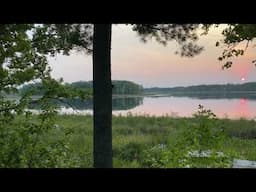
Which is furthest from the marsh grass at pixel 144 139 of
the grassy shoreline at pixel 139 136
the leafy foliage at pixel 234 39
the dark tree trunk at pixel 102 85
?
the leafy foliage at pixel 234 39

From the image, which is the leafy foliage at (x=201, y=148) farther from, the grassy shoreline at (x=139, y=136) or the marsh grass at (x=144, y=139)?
the grassy shoreline at (x=139, y=136)

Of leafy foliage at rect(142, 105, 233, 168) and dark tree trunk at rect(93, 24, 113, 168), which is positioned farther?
leafy foliage at rect(142, 105, 233, 168)

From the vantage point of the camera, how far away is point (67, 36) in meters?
5.88

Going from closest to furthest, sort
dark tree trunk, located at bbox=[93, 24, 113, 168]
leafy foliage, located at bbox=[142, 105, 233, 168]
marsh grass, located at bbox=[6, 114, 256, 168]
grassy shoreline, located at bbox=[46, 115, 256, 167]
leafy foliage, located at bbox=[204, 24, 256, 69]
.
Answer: dark tree trunk, located at bbox=[93, 24, 113, 168] < leafy foliage, located at bbox=[142, 105, 233, 168] < leafy foliage, located at bbox=[204, 24, 256, 69] < marsh grass, located at bbox=[6, 114, 256, 168] < grassy shoreline, located at bbox=[46, 115, 256, 167]

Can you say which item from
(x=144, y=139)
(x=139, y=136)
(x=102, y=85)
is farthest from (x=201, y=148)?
(x=139, y=136)

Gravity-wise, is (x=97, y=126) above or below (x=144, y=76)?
below

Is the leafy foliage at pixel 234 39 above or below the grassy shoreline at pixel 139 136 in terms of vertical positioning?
above

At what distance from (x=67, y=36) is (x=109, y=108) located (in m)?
1.39

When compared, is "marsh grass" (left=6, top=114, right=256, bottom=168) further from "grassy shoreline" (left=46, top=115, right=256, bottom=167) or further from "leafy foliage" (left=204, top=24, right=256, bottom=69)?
"leafy foliage" (left=204, top=24, right=256, bottom=69)

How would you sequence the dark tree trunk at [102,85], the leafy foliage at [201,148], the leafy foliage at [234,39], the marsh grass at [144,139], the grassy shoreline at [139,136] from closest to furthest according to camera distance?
the dark tree trunk at [102,85]
the leafy foliage at [201,148]
the leafy foliage at [234,39]
the marsh grass at [144,139]
the grassy shoreline at [139,136]

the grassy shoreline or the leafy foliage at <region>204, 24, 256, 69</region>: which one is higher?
the leafy foliage at <region>204, 24, 256, 69</region>

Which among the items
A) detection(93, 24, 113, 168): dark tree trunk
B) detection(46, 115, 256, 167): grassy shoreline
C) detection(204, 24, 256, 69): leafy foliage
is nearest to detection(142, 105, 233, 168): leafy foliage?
detection(46, 115, 256, 167): grassy shoreline

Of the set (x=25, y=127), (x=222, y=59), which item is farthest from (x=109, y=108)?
(x=222, y=59)

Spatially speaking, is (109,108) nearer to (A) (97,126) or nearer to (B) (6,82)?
(A) (97,126)
